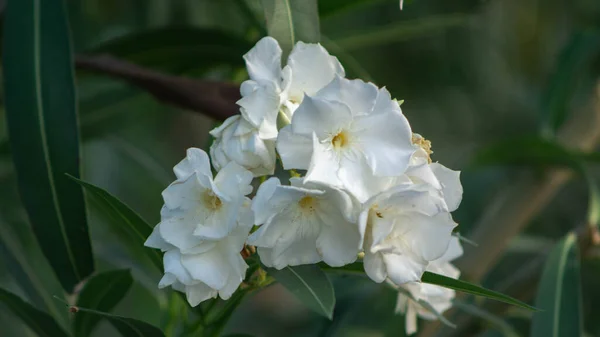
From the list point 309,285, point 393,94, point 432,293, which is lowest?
point 393,94

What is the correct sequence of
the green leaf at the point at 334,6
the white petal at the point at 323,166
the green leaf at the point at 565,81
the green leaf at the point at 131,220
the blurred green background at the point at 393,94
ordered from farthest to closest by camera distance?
the green leaf at the point at 565,81, the blurred green background at the point at 393,94, the green leaf at the point at 334,6, the green leaf at the point at 131,220, the white petal at the point at 323,166

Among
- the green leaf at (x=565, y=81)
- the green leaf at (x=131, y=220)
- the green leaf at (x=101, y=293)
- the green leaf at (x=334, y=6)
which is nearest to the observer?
the green leaf at (x=131, y=220)

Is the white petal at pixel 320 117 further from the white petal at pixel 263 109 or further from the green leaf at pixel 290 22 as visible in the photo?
the green leaf at pixel 290 22

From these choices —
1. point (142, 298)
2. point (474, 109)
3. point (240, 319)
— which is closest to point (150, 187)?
point (142, 298)

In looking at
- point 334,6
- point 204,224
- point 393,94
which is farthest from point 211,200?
point 393,94

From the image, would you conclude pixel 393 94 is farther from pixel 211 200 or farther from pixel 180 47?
pixel 211 200

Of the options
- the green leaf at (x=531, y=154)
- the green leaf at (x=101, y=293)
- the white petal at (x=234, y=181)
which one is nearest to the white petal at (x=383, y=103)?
A: the white petal at (x=234, y=181)

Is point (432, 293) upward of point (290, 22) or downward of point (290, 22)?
downward
